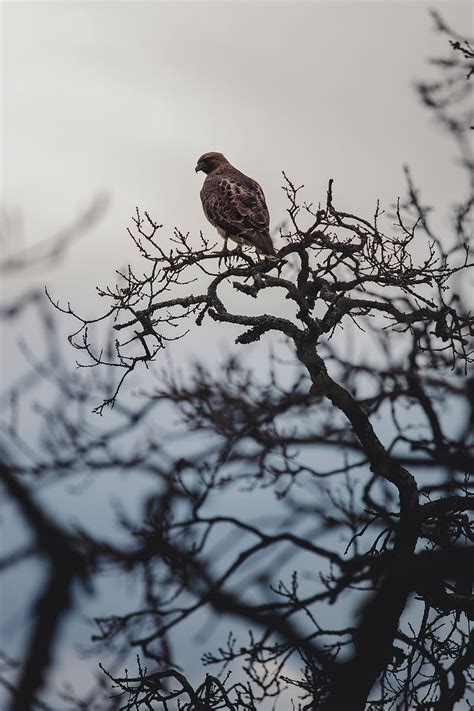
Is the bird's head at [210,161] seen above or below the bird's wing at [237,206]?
above

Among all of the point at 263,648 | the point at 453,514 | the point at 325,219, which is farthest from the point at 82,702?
the point at 325,219

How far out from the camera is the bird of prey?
913 centimetres

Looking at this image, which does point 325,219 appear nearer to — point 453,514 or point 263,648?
point 453,514

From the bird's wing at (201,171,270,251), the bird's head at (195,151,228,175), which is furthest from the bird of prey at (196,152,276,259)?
the bird's head at (195,151,228,175)

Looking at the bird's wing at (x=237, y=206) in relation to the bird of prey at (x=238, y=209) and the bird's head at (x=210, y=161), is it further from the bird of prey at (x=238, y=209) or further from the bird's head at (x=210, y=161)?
the bird's head at (x=210, y=161)

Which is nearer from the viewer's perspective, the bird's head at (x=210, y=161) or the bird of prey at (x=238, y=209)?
the bird of prey at (x=238, y=209)

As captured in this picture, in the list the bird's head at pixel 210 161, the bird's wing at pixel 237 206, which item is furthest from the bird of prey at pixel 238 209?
the bird's head at pixel 210 161

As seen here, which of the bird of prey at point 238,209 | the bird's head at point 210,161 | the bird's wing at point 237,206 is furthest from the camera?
the bird's head at point 210,161

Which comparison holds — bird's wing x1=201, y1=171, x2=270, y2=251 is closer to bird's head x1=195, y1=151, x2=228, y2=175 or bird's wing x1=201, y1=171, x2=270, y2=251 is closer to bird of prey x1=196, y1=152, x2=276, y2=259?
bird of prey x1=196, y1=152, x2=276, y2=259

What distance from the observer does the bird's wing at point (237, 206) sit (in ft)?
30.7

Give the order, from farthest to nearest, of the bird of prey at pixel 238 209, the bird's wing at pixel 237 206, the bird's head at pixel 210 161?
the bird's head at pixel 210 161, the bird's wing at pixel 237 206, the bird of prey at pixel 238 209

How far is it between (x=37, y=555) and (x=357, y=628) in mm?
8046

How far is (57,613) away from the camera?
1434mm

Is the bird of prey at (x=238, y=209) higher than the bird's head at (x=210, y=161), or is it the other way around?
the bird's head at (x=210, y=161)
